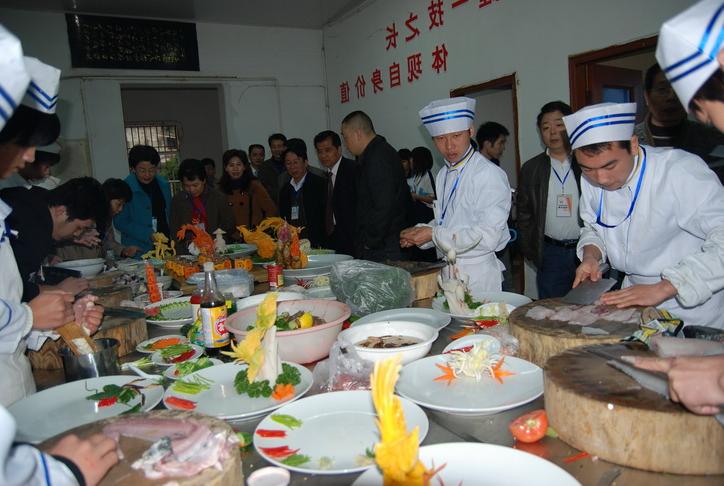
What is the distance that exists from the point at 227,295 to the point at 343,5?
6332 millimetres

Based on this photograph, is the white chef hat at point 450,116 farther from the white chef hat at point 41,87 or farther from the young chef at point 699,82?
the white chef hat at point 41,87

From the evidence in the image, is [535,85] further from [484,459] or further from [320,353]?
[484,459]

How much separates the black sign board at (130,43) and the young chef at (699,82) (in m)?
7.87

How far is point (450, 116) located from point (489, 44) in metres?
3.09

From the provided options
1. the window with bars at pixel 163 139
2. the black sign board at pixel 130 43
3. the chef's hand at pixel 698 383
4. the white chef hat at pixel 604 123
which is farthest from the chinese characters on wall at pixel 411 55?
the window with bars at pixel 163 139

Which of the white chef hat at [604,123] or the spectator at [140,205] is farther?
the spectator at [140,205]

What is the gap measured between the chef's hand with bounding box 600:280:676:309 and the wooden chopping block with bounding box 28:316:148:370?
1.73 metres

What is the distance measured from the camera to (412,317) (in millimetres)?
1969

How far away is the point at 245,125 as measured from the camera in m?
8.34

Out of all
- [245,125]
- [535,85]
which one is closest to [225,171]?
[245,125]

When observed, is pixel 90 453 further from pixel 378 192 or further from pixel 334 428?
pixel 378 192

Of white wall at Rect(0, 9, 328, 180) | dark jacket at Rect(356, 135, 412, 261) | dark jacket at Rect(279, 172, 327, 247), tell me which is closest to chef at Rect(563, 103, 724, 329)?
dark jacket at Rect(356, 135, 412, 261)

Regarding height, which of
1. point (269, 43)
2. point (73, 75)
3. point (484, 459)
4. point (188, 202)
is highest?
point (269, 43)

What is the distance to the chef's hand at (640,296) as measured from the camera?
161 centimetres
